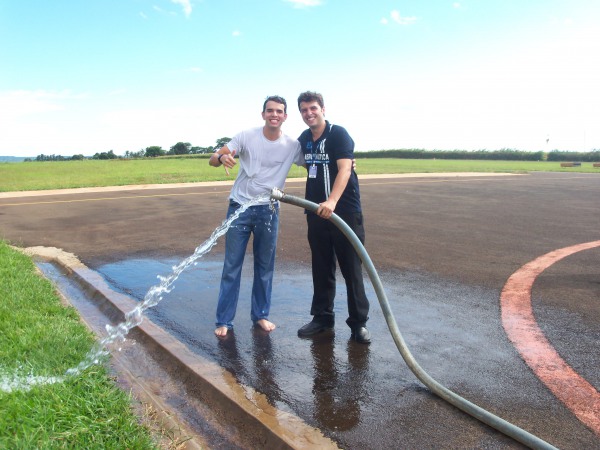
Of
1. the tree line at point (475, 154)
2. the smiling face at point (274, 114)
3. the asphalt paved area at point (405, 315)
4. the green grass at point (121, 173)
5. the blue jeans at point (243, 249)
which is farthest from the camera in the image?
the tree line at point (475, 154)

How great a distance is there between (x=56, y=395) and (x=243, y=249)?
2.06 metres

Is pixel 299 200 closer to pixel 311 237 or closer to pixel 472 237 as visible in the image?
pixel 311 237

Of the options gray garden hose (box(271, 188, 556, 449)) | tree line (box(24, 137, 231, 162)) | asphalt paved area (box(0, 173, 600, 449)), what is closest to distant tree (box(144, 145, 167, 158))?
tree line (box(24, 137, 231, 162))

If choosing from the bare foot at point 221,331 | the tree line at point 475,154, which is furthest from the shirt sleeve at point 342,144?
the tree line at point 475,154

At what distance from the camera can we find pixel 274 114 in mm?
4617

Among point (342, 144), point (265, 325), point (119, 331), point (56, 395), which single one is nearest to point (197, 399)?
point (56, 395)

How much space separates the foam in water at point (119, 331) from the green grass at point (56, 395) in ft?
0.20

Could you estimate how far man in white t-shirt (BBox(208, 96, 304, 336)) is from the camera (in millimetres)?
4691

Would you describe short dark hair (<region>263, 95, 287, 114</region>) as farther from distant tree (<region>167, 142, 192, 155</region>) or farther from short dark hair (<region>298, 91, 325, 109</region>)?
distant tree (<region>167, 142, 192, 155</region>)

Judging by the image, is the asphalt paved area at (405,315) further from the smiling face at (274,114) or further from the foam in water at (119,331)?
the smiling face at (274,114)

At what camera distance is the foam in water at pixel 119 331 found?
3.53 metres

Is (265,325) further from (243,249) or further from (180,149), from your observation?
(180,149)

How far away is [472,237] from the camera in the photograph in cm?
963

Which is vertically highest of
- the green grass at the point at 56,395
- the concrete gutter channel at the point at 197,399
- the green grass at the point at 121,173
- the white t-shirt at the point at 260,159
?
the white t-shirt at the point at 260,159
